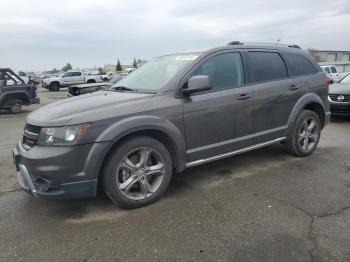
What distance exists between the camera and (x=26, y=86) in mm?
13336

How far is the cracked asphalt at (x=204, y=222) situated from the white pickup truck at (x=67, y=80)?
92.0 ft

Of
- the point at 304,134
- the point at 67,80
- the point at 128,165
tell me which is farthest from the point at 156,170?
the point at 67,80

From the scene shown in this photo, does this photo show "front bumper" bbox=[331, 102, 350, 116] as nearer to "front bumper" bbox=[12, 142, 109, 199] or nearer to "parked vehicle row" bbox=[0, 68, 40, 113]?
"front bumper" bbox=[12, 142, 109, 199]

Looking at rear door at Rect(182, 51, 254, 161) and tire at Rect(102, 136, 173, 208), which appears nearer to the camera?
tire at Rect(102, 136, 173, 208)

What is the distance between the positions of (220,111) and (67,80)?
3024cm

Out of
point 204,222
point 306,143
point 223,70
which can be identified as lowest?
point 204,222

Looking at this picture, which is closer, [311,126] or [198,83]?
[198,83]

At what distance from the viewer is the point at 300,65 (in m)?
5.39

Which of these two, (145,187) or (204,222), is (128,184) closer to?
(145,187)

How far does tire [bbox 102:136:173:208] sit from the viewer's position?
11.4 feet

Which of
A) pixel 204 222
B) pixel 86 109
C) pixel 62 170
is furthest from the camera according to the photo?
pixel 86 109

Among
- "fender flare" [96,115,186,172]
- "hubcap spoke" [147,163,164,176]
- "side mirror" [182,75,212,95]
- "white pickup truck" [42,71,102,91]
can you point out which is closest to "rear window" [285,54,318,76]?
"side mirror" [182,75,212,95]

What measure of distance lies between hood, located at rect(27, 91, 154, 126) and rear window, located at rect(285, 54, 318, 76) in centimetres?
265

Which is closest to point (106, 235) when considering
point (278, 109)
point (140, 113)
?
point (140, 113)
